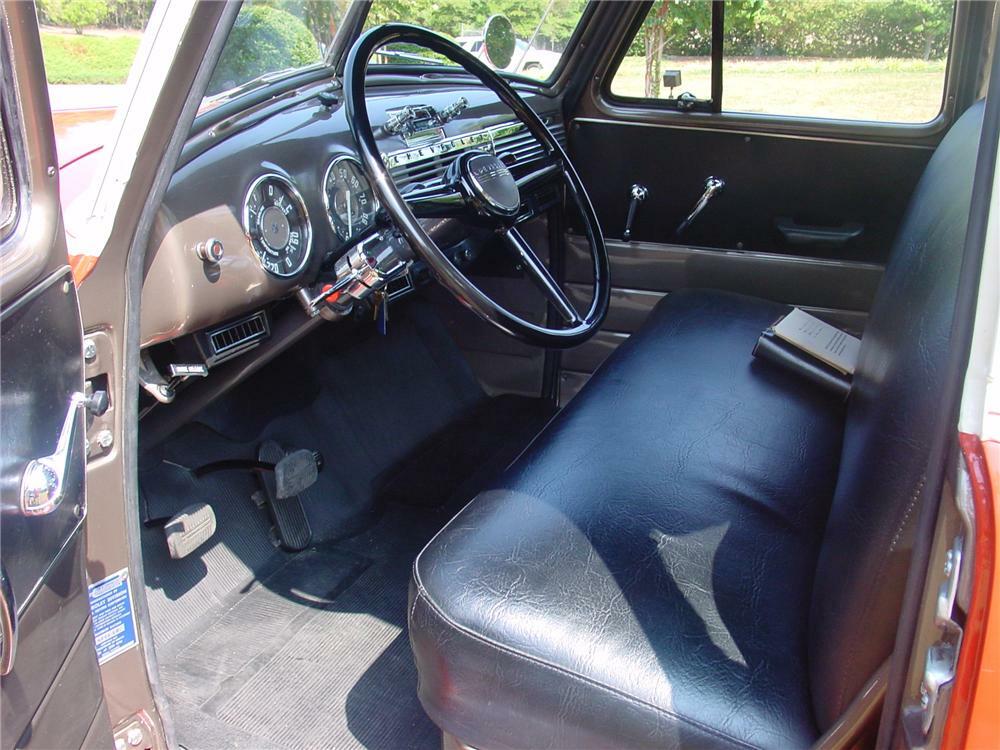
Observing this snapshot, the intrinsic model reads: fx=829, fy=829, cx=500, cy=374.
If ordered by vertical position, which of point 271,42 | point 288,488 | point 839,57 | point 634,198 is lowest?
point 288,488

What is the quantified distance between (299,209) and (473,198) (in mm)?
341

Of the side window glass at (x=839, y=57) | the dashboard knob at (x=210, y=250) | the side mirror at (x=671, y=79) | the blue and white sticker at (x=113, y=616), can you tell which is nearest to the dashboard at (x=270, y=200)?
the dashboard knob at (x=210, y=250)

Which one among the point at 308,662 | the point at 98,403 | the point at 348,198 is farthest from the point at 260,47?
the point at 308,662

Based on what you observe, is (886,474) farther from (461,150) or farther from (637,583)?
(461,150)

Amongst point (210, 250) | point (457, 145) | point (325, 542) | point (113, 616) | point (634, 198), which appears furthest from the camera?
point (634, 198)

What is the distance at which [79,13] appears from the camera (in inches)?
41.4

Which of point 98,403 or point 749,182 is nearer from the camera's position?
point 98,403

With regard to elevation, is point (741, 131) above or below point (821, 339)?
above

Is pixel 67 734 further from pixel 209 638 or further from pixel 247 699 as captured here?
pixel 209 638

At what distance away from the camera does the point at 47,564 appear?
811mm

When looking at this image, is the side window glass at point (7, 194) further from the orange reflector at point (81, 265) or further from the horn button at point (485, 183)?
the horn button at point (485, 183)

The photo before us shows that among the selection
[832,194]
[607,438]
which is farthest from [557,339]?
[832,194]

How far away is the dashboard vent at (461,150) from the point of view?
70.2 inches

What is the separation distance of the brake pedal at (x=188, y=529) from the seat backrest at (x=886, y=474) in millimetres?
1262
